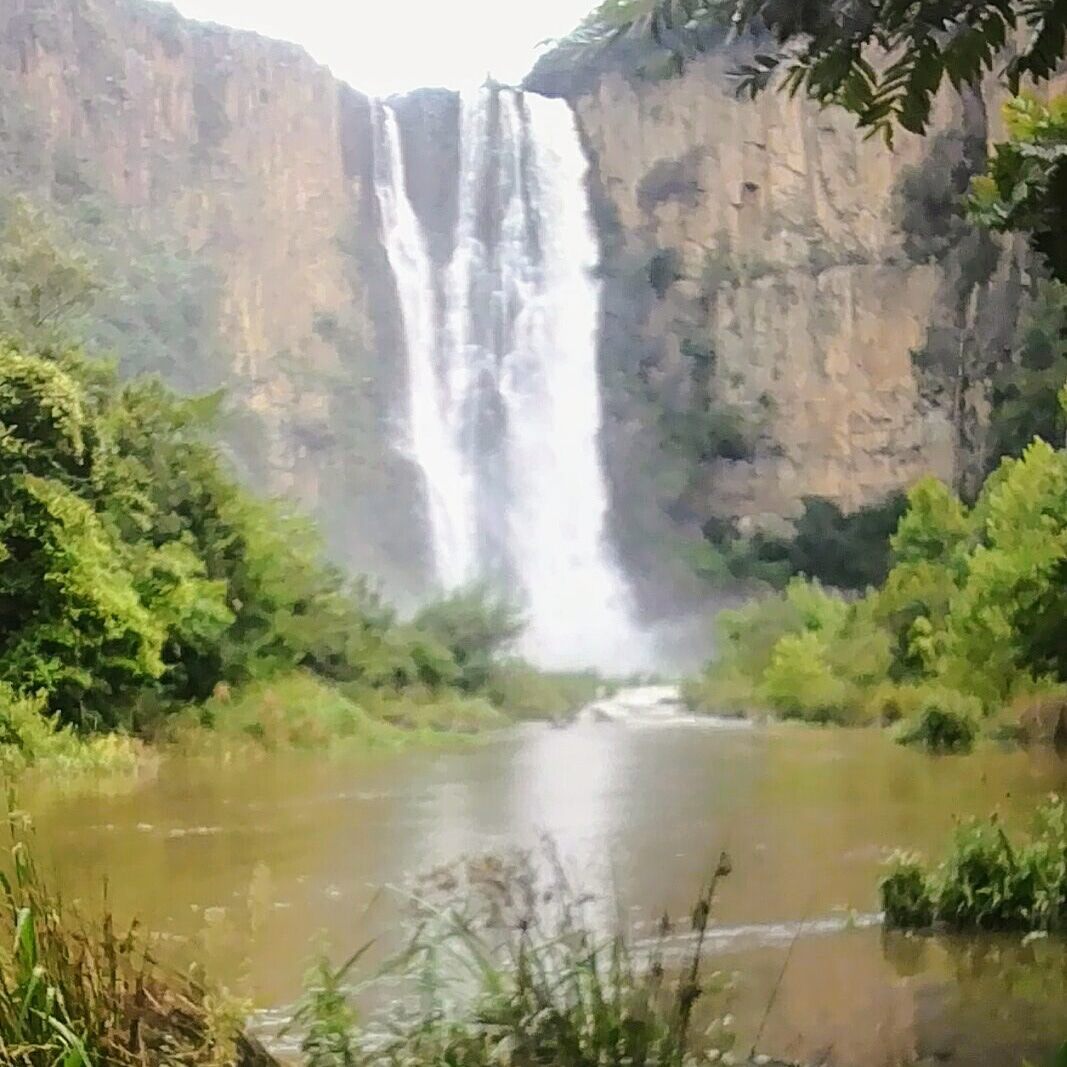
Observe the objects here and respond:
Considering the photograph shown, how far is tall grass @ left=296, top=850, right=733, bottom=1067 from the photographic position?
1438 mm

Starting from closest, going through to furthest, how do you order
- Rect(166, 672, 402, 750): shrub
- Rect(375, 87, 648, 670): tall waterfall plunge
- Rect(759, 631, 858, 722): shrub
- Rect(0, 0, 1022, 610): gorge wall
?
Rect(166, 672, 402, 750): shrub < Rect(759, 631, 858, 722): shrub < Rect(0, 0, 1022, 610): gorge wall < Rect(375, 87, 648, 670): tall waterfall plunge

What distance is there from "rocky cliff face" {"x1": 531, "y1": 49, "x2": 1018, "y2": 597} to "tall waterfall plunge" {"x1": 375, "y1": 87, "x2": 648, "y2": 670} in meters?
0.25

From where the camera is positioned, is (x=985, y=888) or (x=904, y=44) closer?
(x=904, y=44)

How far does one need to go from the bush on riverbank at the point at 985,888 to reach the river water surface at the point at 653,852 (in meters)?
0.05

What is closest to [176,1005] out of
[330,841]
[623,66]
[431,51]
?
[330,841]

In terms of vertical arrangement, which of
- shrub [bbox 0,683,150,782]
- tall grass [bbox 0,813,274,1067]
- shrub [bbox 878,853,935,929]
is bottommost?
shrub [bbox 878,853,935,929]

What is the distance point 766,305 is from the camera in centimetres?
888

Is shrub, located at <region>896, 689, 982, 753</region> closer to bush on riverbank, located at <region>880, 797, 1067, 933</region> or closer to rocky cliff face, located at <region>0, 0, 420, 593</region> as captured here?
bush on riverbank, located at <region>880, 797, 1067, 933</region>

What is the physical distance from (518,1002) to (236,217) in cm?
759

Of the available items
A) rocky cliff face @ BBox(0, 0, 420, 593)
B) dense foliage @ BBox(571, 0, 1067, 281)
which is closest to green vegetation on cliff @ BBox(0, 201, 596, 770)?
rocky cliff face @ BBox(0, 0, 420, 593)

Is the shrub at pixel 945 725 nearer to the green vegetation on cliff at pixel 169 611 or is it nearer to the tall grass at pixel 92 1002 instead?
the green vegetation on cliff at pixel 169 611

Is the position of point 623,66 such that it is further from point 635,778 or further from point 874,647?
point 635,778

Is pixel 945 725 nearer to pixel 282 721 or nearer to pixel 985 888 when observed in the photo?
pixel 985 888

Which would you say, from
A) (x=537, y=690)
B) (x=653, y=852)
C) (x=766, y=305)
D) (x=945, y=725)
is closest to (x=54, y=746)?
(x=653, y=852)
